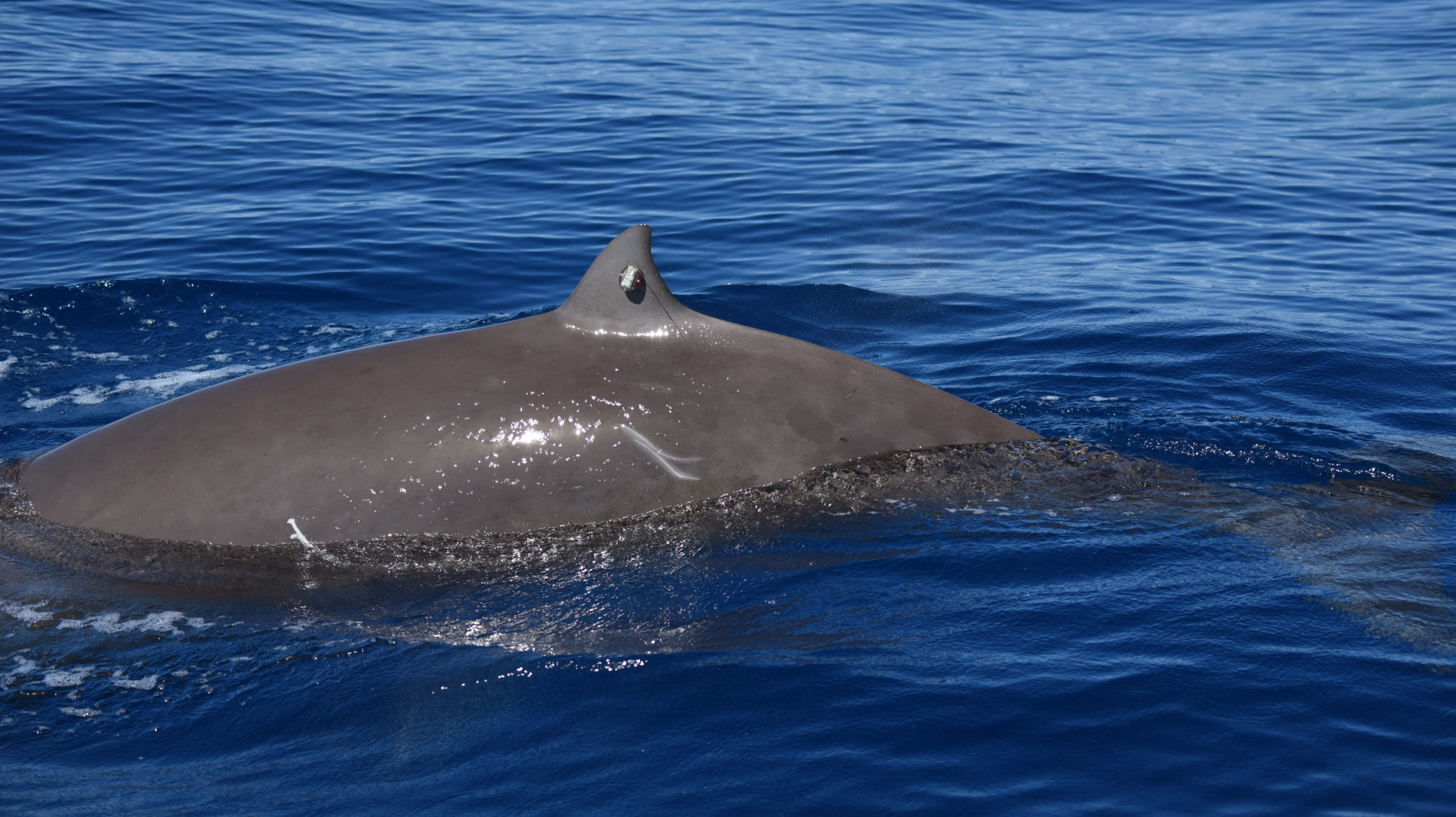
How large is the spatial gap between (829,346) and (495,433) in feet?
19.2

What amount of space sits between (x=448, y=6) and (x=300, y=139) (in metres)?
17.8

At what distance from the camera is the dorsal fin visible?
21.3 feet

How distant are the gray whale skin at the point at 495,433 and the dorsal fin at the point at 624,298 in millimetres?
11

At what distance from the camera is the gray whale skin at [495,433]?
20.7 ft

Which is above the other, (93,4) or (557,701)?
(93,4)

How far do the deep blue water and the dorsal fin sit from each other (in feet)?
4.21

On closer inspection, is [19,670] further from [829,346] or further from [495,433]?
[829,346]

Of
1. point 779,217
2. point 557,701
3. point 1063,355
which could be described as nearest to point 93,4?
point 779,217

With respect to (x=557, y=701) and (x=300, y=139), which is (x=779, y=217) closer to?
(x=300, y=139)

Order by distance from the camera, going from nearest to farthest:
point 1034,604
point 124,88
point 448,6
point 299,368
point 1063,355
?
point 1034,604
point 299,368
point 1063,355
point 124,88
point 448,6

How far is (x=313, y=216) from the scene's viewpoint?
1603 centimetres

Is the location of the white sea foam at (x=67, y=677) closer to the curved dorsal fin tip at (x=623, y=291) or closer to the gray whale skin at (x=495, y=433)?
the gray whale skin at (x=495, y=433)

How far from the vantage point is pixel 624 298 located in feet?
21.8

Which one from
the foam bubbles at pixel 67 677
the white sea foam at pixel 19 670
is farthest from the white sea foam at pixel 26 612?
the foam bubbles at pixel 67 677
